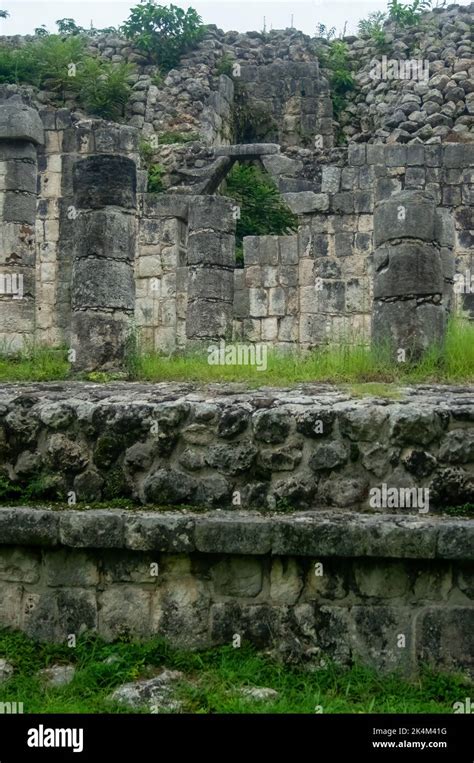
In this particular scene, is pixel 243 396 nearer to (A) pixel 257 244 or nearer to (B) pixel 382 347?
(B) pixel 382 347

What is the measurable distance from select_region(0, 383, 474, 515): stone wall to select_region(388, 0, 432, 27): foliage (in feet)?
A: 62.6

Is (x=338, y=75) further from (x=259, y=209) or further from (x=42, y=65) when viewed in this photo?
(x=42, y=65)

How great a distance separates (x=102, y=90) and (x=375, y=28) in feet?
25.2

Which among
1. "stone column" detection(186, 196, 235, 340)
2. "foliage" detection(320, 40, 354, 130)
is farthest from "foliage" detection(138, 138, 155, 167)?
"stone column" detection(186, 196, 235, 340)

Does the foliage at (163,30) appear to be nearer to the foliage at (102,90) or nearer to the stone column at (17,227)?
the foliage at (102,90)

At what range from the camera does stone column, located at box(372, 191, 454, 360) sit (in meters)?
8.24

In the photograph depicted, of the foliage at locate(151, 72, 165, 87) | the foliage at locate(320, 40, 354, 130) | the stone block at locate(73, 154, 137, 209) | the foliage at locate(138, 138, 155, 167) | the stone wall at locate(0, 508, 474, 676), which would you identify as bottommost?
the stone wall at locate(0, 508, 474, 676)

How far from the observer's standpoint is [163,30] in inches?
914

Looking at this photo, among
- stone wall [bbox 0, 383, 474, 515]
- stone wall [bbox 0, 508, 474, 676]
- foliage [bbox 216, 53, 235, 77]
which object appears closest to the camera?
stone wall [bbox 0, 508, 474, 676]

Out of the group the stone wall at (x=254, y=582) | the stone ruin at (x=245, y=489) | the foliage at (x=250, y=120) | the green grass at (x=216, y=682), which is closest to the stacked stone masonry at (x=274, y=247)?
the stone ruin at (x=245, y=489)

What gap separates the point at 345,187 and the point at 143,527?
39.0 feet

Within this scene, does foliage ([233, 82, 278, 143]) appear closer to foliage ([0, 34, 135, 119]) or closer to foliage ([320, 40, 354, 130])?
foliage ([320, 40, 354, 130])

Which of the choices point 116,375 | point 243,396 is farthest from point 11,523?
point 116,375

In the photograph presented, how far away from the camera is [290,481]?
6367 millimetres
